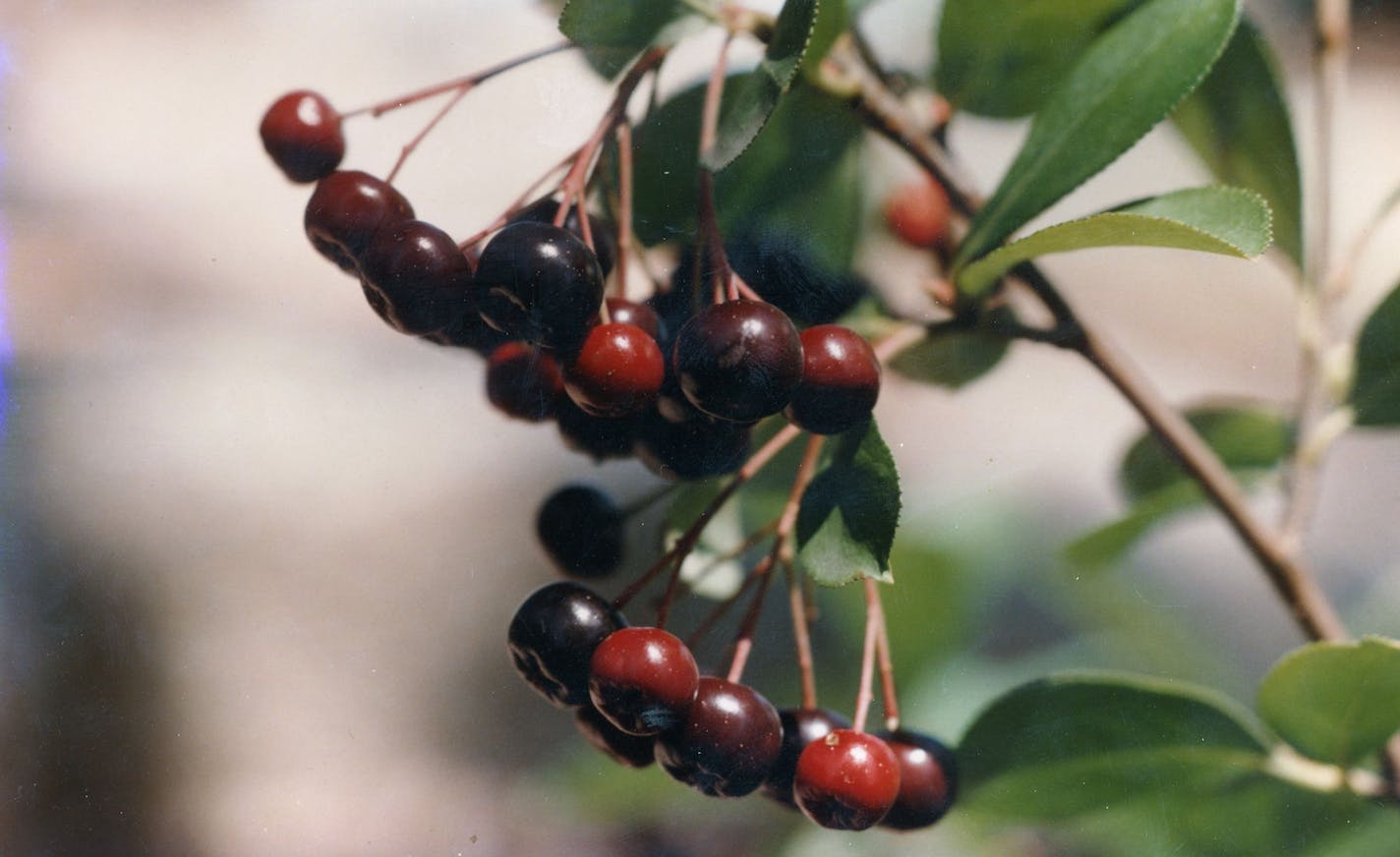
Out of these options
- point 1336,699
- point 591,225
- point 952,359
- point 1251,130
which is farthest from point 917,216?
point 1336,699

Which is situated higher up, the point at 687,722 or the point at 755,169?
the point at 755,169

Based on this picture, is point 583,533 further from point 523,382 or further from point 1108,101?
point 1108,101

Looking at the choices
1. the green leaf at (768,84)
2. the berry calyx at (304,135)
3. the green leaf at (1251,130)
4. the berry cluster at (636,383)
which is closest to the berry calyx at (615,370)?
the berry cluster at (636,383)

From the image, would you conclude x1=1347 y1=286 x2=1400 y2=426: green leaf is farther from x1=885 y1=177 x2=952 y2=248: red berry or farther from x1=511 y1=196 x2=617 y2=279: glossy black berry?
x1=511 y1=196 x2=617 y2=279: glossy black berry

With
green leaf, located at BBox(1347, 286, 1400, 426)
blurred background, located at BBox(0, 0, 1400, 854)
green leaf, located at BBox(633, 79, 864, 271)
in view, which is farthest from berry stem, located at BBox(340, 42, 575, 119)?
blurred background, located at BBox(0, 0, 1400, 854)

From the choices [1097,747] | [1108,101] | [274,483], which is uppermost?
[1108,101]

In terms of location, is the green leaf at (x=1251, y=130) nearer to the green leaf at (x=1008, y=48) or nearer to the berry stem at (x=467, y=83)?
the green leaf at (x=1008, y=48)

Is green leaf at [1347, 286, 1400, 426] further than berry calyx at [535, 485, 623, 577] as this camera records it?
Yes
